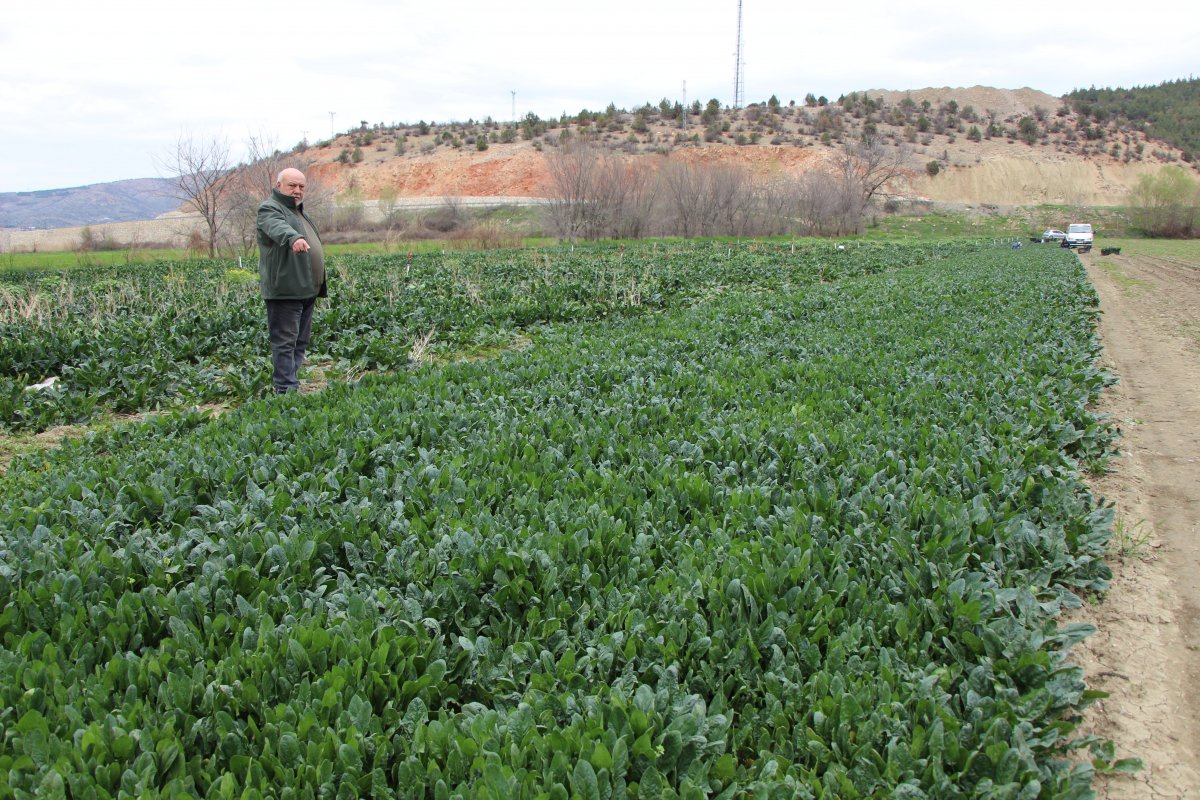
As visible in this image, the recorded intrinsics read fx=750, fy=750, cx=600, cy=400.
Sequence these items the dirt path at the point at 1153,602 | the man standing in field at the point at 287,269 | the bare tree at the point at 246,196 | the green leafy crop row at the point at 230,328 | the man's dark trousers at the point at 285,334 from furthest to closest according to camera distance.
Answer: the bare tree at the point at 246,196 < the green leafy crop row at the point at 230,328 < the man's dark trousers at the point at 285,334 < the man standing in field at the point at 287,269 < the dirt path at the point at 1153,602

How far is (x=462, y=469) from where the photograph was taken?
178 inches

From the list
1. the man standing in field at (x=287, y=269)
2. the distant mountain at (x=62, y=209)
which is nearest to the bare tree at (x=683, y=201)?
the man standing in field at (x=287, y=269)

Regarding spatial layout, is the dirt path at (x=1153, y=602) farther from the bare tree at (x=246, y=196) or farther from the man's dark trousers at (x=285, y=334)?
the bare tree at (x=246, y=196)

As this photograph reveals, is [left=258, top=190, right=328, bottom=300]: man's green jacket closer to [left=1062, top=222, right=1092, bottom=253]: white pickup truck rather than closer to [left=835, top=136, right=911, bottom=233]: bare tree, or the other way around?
[left=1062, top=222, right=1092, bottom=253]: white pickup truck

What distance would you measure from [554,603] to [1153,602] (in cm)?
317

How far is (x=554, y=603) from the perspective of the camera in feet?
10.1

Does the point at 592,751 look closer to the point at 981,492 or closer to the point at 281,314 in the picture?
the point at 981,492

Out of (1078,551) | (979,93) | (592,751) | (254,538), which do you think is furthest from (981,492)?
(979,93)

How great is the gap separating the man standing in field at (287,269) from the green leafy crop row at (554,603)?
1.58 m

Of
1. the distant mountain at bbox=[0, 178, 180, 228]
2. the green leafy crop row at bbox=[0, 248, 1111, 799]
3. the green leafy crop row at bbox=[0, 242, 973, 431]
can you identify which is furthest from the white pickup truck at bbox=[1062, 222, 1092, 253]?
the distant mountain at bbox=[0, 178, 180, 228]

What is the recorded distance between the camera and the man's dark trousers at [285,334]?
7145 millimetres

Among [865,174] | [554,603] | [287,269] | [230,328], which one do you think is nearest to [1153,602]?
[554,603]

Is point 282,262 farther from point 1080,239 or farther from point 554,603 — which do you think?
point 1080,239

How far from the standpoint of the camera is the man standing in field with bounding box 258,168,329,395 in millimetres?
6832
